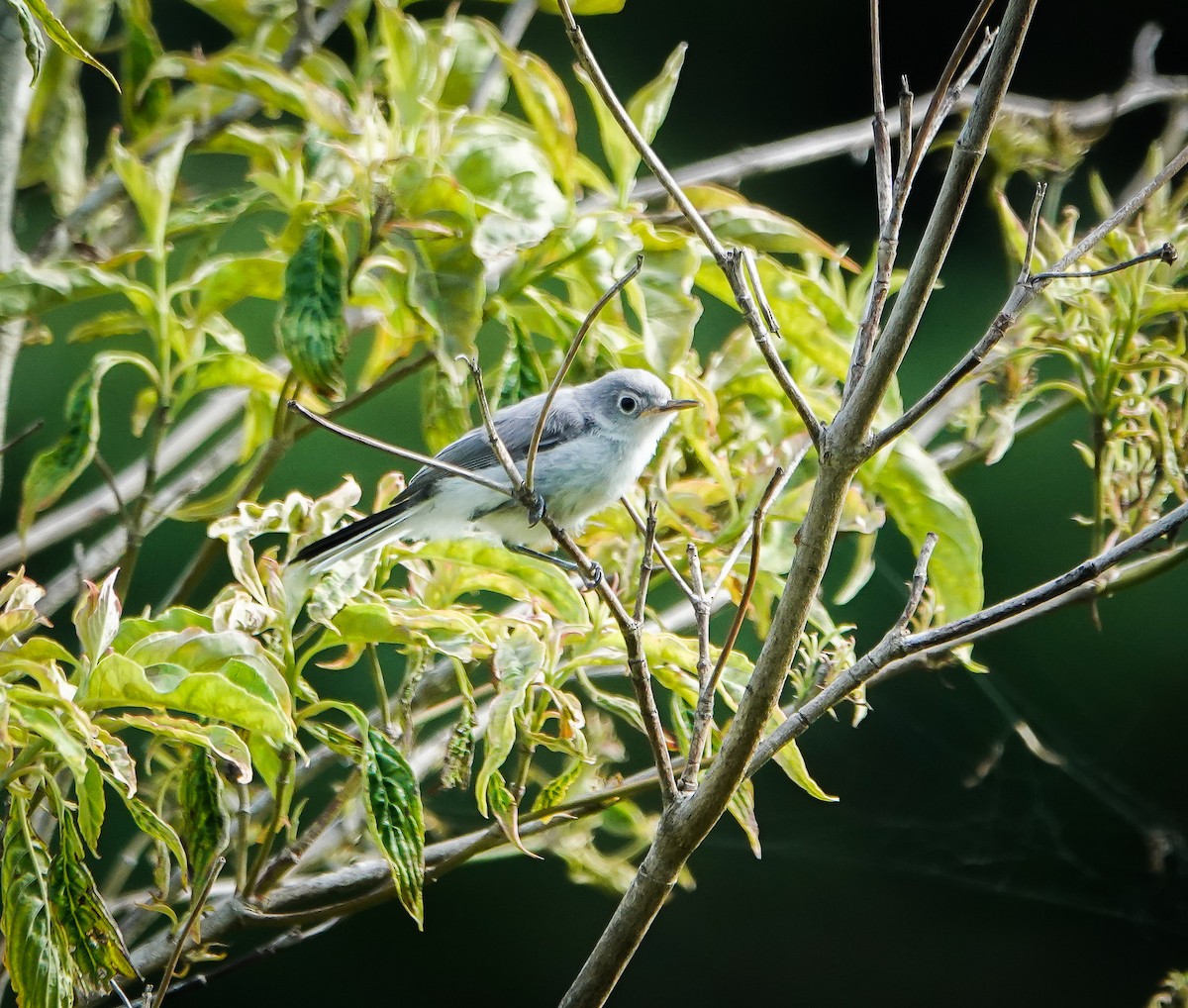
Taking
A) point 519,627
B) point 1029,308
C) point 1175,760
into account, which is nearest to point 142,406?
point 519,627

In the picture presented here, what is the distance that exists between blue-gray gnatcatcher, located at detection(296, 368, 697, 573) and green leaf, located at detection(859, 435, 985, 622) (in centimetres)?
48

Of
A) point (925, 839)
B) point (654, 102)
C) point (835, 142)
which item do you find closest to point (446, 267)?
point (654, 102)

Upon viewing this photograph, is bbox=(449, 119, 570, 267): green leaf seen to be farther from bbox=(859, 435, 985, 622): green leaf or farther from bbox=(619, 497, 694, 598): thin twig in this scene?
bbox=(859, 435, 985, 622): green leaf

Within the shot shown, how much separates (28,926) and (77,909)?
4 centimetres

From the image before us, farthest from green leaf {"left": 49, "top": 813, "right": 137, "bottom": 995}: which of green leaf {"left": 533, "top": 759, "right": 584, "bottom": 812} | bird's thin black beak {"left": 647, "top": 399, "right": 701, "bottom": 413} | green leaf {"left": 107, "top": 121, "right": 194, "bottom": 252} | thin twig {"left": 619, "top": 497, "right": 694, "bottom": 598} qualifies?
bird's thin black beak {"left": 647, "top": 399, "right": 701, "bottom": 413}

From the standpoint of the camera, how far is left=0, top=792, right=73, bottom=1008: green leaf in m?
1.00

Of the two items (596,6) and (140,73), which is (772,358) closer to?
(596,6)

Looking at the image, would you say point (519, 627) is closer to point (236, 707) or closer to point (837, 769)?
point (236, 707)

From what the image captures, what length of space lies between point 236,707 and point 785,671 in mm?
438

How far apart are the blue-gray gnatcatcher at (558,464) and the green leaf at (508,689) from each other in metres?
0.63

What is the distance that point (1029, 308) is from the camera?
164 cm

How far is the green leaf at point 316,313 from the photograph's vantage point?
125 centimetres

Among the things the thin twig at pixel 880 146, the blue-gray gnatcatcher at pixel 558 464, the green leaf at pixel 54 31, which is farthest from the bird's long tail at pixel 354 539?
the thin twig at pixel 880 146

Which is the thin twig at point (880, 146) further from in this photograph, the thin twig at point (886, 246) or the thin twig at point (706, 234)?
the thin twig at point (706, 234)
